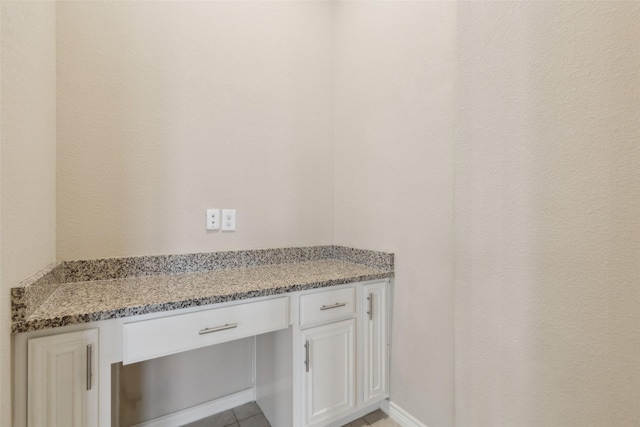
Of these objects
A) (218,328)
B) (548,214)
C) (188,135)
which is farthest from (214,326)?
(548,214)

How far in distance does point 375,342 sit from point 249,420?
826 mm

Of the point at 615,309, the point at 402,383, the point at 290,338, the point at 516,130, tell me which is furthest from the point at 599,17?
the point at 402,383

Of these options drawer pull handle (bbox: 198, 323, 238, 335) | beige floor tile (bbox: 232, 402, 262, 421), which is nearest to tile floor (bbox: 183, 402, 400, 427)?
beige floor tile (bbox: 232, 402, 262, 421)

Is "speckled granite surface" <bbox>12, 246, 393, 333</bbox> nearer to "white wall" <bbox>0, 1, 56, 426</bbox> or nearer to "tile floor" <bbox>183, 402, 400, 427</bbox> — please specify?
"white wall" <bbox>0, 1, 56, 426</bbox>

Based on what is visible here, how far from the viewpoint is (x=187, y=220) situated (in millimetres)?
1621

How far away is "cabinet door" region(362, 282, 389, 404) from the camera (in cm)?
162

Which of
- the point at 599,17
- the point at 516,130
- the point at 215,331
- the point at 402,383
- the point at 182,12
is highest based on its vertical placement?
the point at 182,12

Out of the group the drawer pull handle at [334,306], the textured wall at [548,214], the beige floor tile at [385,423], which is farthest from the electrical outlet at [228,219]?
the beige floor tile at [385,423]

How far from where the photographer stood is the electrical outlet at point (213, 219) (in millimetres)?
1669

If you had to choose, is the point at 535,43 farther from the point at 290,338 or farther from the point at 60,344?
the point at 60,344

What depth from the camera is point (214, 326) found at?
4.01ft

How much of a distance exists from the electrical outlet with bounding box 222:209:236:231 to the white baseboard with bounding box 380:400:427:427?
1331 millimetres

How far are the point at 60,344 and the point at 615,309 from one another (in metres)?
1.73

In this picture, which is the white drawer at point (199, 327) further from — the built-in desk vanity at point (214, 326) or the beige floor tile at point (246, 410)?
the beige floor tile at point (246, 410)
